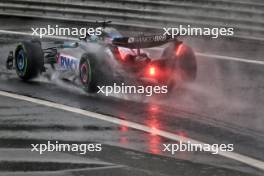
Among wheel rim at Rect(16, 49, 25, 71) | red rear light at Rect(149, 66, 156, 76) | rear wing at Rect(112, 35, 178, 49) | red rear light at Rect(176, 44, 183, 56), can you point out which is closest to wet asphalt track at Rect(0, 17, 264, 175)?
wheel rim at Rect(16, 49, 25, 71)

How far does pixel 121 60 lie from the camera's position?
9.99 m

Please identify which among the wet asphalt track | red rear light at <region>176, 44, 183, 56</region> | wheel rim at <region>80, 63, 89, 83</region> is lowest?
the wet asphalt track

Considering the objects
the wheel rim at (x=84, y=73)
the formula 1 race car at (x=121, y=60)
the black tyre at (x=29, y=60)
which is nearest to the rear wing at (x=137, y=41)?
the formula 1 race car at (x=121, y=60)

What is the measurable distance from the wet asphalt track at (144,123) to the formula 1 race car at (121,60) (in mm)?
281

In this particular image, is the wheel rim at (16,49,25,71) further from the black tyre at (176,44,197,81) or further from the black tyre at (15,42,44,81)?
the black tyre at (176,44,197,81)

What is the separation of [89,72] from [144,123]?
1593 mm

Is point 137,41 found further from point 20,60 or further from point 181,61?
point 20,60

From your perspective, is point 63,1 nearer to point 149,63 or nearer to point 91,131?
point 149,63

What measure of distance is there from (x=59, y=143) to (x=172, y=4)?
9324 mm

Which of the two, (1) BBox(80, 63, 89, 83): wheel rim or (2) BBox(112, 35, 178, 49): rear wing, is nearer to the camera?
(2) BBox(112, 35, 178, 49): rear wing

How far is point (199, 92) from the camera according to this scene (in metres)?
10.5

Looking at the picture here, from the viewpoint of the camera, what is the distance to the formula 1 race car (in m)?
9.94

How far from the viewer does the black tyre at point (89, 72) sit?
32.7 ft

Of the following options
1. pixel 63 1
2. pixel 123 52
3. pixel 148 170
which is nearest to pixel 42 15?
pixel 63 1
